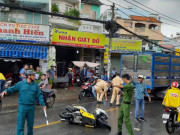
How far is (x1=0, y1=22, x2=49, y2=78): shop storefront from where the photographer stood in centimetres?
1688

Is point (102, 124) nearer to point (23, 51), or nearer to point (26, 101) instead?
point (26, 101)

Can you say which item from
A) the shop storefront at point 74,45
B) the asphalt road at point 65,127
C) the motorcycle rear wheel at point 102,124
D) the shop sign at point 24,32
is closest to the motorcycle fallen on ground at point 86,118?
the motorcycle rear wheel at point 102,124

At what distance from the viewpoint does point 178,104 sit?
6.66 meters

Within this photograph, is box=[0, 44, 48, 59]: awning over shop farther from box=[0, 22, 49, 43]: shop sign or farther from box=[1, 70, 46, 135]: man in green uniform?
box=[1, 70, 46, 135]: man in green uniform

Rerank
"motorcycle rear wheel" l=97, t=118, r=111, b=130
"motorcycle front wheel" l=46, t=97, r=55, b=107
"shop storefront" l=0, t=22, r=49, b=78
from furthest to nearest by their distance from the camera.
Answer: "shop storefront" l=0, t=22, r=49, b=78 → "motorcycle front wheel" l=46, t=97, r=55, b=107 → "motorcycle rear wheel" l=97, t=118, r=111, b=130

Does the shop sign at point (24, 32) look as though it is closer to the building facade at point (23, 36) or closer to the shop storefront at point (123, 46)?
the building facade at point (23, 36)

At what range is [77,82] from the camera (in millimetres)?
19234

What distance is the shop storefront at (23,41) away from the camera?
16.9 m

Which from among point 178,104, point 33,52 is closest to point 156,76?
point 178,104

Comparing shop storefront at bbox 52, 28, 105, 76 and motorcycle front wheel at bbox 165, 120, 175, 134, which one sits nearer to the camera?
motorcycle front wheel at bbox 165, 120, 175, 134

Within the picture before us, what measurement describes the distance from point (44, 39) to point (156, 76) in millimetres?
10726

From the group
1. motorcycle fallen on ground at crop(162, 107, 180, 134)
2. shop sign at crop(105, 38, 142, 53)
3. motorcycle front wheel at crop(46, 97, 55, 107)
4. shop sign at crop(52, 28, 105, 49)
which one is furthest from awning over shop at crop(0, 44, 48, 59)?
motorcycle fallen on ground at crop(162, 107, 180, 134)

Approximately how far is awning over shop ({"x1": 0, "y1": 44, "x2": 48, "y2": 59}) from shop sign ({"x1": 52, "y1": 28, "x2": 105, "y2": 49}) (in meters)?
2.07

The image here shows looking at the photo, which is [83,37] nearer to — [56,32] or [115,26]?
[56,32]
